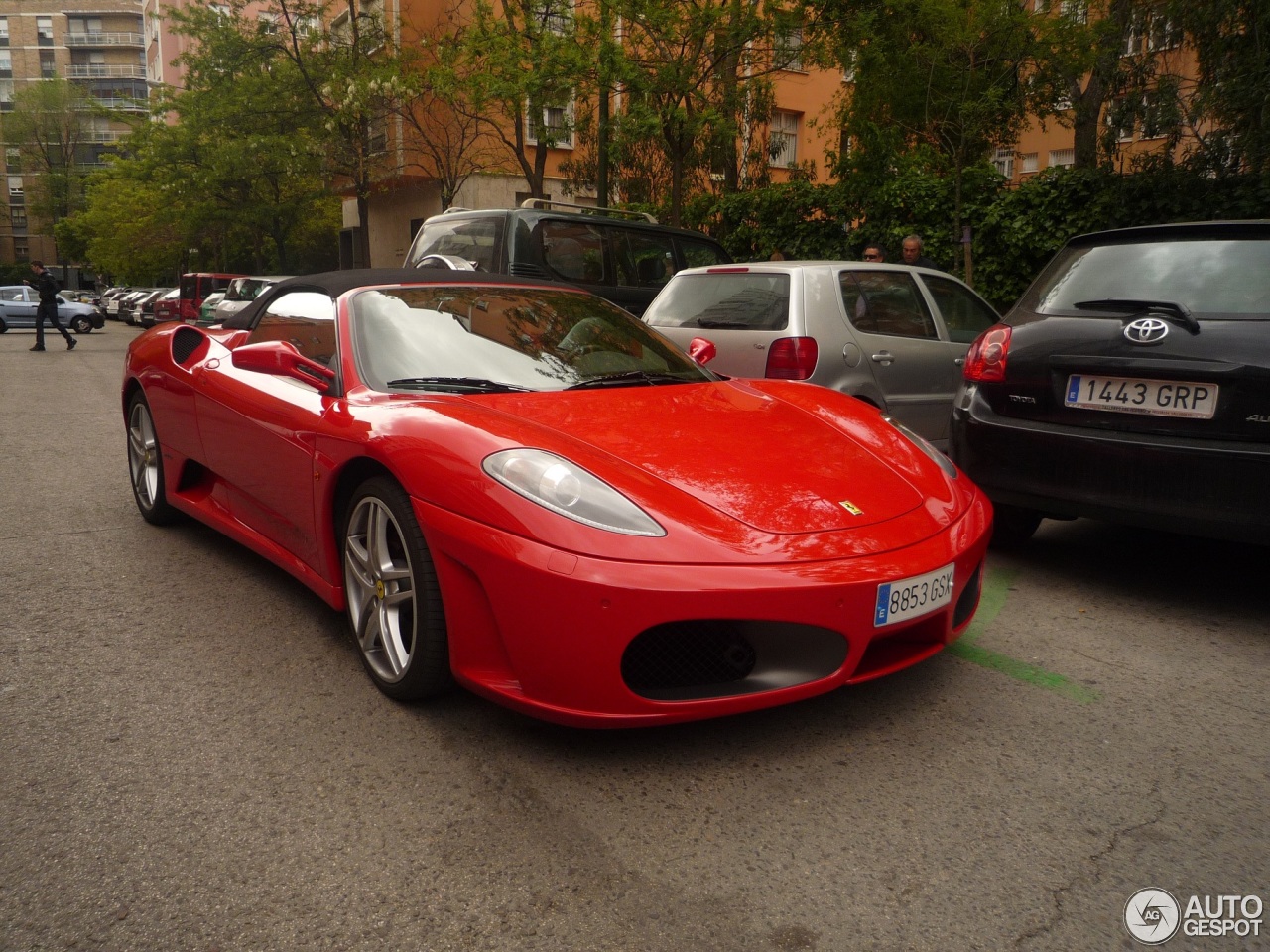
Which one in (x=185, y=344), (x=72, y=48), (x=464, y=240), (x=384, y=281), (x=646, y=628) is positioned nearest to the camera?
(x=646, y=628)

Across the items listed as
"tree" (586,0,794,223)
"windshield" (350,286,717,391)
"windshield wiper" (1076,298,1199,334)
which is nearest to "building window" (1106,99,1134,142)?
"tree" (586,0,794,223)

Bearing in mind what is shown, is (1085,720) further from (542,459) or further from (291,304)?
(291,304)

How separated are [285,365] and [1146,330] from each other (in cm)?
313

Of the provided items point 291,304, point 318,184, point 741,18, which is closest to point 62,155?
point 318,184

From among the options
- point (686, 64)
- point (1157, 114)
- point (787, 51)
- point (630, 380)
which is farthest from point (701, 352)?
point (787, 51)

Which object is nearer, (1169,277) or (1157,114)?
(1169,277)

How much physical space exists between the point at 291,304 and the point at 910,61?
12269mm

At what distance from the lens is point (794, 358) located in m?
6.45

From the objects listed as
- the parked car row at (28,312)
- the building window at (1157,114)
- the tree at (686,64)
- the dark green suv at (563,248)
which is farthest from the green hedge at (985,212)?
the parked car row at (28,312)

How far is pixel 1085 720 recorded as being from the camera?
3230mm

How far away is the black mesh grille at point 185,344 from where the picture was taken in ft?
16.3

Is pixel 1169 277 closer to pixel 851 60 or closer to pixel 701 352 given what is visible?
pixel 701 352

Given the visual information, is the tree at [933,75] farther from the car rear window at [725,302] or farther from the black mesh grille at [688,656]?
the black mesh grille at [688,656]

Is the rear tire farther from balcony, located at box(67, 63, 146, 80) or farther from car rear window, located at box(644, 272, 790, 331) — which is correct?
balcony, located at box(67, 63, 146, 80)
